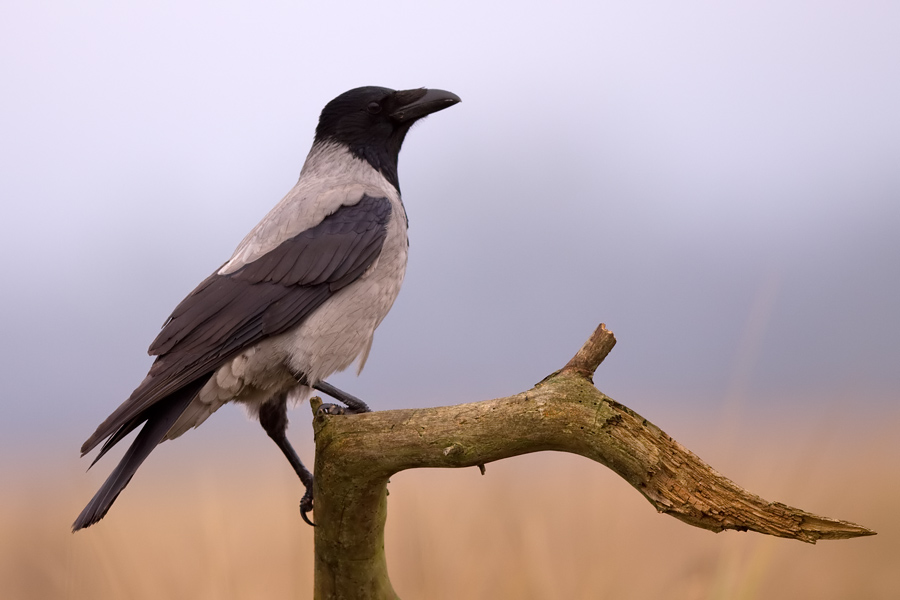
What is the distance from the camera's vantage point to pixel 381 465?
2668 millimetres

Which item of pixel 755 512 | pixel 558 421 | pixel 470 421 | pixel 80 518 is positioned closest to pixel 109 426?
pixel 80 518

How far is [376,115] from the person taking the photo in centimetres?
367

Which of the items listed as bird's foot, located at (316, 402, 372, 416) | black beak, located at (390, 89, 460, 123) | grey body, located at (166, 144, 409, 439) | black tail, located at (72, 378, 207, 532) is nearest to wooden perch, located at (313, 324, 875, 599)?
bird's foot, located at (316, 402, 372, 416)

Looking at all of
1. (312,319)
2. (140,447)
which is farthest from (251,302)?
(140,447)

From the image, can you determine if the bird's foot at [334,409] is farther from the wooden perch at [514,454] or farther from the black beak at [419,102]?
the black beak at [419,102]

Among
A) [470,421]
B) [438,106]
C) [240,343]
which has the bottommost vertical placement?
[470,421]

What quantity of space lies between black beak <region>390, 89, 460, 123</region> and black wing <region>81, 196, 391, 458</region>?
60 cm

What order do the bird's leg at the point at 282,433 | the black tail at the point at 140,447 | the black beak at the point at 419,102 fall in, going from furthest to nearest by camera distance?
the black beak at the point at 419,102, the bird's leg at the point at 282,433, the black tail at the point at 140,447

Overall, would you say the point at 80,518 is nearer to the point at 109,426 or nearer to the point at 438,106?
the point at 109,426

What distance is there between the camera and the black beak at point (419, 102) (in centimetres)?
358

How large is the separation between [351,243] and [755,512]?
1.82 m

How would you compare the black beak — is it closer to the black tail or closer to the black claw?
the black claw

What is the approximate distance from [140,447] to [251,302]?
0.67 meters

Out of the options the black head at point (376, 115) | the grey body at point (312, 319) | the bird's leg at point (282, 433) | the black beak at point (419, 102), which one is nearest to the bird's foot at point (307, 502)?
the bird's leg at point (282, 433)
